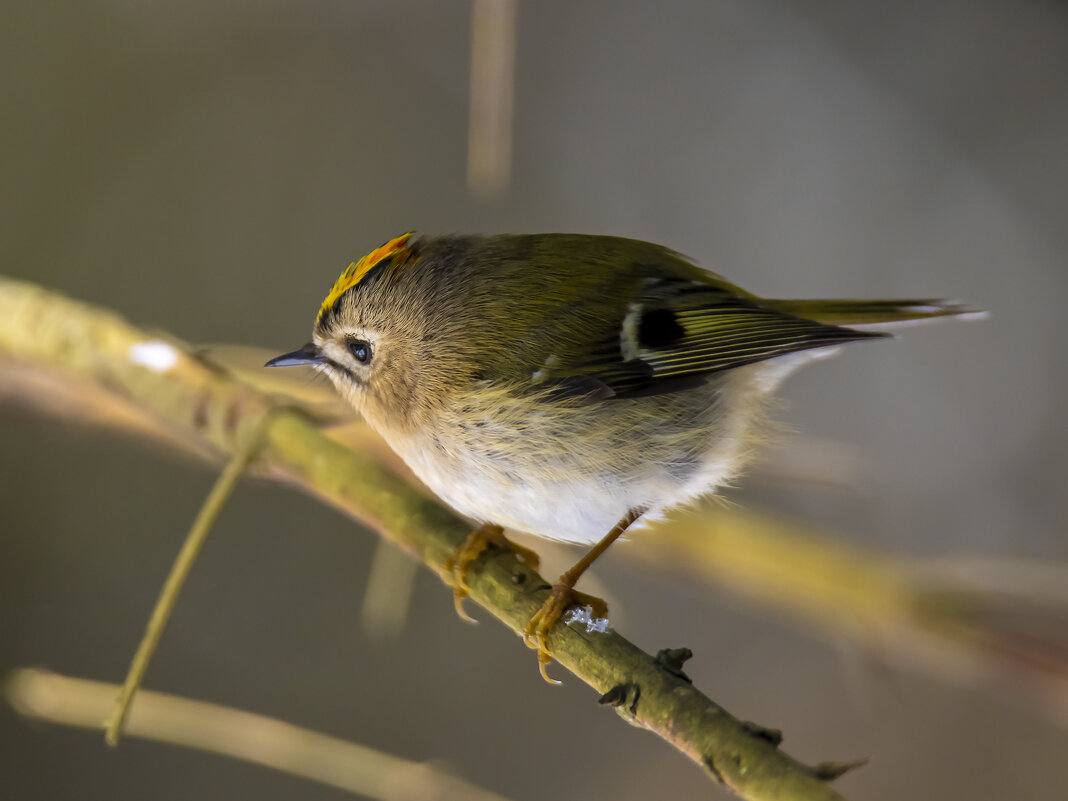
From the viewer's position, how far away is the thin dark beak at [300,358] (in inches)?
27.9

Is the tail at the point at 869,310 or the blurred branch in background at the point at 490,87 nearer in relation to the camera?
the blurred branch in background at the point at 490,87

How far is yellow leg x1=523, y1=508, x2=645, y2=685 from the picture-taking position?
590mm

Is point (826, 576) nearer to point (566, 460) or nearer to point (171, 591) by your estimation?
point (566, 460)

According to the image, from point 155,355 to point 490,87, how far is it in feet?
1.25

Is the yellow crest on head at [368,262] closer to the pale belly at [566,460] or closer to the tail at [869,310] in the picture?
the pale belly at [566,460]

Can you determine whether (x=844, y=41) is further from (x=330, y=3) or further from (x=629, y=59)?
(x=330, y=3)

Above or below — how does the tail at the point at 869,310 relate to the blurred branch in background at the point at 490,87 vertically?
above

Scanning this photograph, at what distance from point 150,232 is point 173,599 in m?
0.89

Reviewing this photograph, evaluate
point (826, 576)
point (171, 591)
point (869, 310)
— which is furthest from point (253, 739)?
point (869, 310)

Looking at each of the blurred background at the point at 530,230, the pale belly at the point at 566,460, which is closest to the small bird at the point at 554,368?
the pale belly at the point at 566,460

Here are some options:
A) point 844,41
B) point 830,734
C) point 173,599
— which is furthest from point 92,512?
point 844,41

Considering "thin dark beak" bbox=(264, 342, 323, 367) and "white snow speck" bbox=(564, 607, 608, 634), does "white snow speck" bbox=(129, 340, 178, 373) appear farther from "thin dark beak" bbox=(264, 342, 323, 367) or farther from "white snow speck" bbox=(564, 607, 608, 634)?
"white snow speck" bbox=(564, 607, 608, 634)

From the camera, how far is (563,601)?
0.62 meters

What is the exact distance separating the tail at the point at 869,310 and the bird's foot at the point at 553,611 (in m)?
0.31
